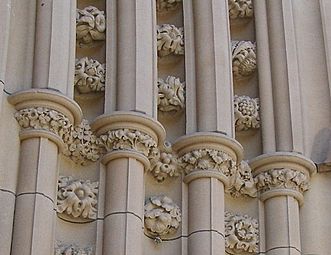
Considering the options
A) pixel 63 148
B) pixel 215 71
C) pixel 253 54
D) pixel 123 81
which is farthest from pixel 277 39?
pixel 63 148

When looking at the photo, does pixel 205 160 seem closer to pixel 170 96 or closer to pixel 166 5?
pixel 170 96

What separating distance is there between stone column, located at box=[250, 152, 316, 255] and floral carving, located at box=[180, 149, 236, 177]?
41cm

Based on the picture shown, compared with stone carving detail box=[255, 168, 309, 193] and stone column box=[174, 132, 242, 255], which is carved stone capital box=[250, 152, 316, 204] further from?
stone column box=[174, 132, 242, 255]

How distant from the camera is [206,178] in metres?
6.97

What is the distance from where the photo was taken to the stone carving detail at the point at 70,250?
251 inches

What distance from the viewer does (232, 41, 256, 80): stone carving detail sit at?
760cm

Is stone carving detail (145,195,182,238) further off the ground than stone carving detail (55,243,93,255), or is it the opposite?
stone carving detail (145,195,182,238)

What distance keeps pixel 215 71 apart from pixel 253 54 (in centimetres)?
54

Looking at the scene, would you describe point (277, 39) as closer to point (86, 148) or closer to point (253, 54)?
point (253, 54)

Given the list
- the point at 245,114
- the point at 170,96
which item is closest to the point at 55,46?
the point at 170,96

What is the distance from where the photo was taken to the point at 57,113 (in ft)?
21.3

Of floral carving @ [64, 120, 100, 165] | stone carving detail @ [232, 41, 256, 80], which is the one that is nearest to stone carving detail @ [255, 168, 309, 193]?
stone carving detail @ [232, 41, 256, 80]

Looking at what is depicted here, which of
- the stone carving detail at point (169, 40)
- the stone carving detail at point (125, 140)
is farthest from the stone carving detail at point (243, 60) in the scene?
the stone carving detail at point (125, 140)

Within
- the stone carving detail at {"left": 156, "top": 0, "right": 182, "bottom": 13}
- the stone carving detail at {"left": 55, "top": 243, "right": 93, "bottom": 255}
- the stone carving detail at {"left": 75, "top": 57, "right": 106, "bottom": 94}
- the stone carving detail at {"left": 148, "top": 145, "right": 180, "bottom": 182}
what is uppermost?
the stone carving detail at {"left": 156, "top": 0, "right": 182, "bottom": 13}
